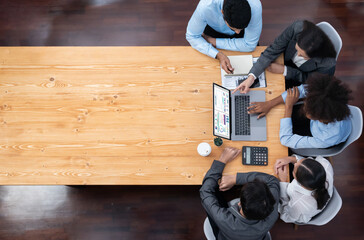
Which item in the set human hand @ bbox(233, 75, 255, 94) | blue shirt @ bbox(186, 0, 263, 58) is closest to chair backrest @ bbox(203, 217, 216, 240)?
human hand @ bbox(233, 75, 255, 94)

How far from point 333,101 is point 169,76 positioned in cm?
105

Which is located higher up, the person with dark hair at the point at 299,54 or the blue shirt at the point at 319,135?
the person with dark hair at the point at 299,54

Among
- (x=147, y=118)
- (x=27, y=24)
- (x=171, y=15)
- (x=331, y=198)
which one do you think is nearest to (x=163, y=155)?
(x=147, y=118)

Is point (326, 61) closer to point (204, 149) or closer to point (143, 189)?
point (204, 149)

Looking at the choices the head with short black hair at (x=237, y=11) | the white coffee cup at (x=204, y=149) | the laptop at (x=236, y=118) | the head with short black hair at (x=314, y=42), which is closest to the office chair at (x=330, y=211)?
the laptop at (x=236, y=118)

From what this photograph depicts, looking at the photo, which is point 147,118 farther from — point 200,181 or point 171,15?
point 171,15

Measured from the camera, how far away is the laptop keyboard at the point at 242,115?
186 centimetres

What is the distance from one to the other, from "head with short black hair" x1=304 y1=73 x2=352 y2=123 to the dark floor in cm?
119

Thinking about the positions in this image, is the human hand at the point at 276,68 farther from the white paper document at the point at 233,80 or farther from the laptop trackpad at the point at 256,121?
the laptop trackpad at the point at 256,121

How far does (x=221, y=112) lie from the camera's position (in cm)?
183

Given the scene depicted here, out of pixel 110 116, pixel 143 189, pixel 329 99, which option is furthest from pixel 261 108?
pixel 143 189

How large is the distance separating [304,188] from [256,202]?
1.18 ft

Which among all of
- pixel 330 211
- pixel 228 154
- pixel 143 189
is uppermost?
pixel 228 154

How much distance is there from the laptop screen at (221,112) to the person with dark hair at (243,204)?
13cm
